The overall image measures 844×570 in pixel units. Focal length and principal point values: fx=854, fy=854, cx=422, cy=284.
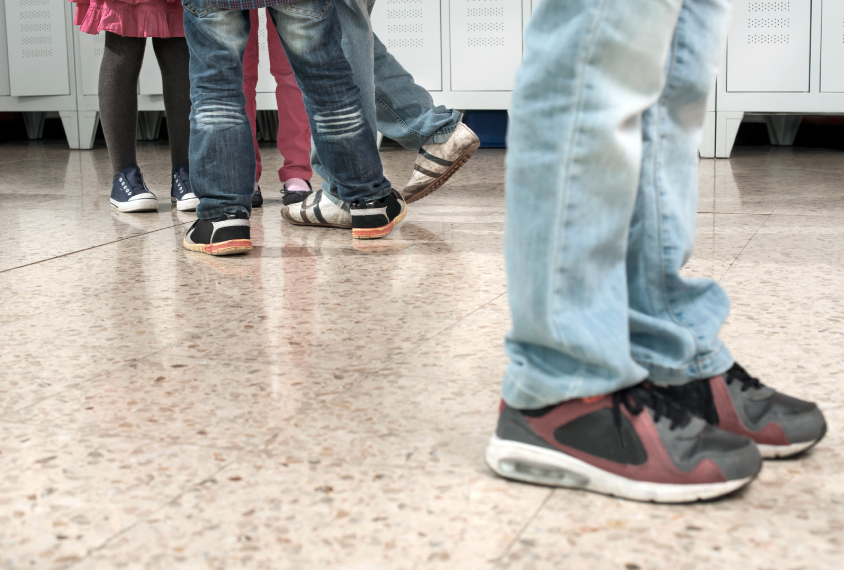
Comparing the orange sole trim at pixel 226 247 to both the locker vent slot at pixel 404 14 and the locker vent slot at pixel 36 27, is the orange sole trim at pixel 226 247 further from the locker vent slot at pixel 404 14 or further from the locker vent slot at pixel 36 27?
the locker vent slot at pixel 36 27

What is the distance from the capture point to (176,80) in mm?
1986

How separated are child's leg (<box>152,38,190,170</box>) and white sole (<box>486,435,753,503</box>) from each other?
156 centimetres

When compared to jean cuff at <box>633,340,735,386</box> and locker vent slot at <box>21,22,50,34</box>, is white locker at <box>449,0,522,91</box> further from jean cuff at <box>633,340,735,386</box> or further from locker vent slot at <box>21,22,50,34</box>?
jean cuff at <box>633,340,735,386</box>

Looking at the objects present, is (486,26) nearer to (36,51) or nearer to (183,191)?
(183,191)

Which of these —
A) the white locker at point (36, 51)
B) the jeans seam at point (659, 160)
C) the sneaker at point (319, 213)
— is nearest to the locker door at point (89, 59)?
the white locker at point (36, 51)

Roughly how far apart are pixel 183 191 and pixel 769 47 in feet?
7.13

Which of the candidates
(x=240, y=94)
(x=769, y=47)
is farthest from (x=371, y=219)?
(x=769, y=47)

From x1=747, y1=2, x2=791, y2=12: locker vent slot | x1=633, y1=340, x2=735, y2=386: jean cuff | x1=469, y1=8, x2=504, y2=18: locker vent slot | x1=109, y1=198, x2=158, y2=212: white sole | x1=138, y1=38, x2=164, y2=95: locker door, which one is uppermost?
x1=469, y1=8, x2=504, y2=18: locker vent slot

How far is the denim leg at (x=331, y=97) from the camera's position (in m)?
1.44

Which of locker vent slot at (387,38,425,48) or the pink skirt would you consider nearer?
the pink skirt

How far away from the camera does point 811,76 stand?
9.98ft

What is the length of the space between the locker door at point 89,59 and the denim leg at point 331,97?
267 cm

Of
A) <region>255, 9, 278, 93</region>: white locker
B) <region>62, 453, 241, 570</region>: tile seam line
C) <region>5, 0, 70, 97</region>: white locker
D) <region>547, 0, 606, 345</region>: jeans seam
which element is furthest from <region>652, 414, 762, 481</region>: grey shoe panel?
<region>5, 0, 70, 97</region>: white locker

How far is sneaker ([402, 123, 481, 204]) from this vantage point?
1.78 metres
